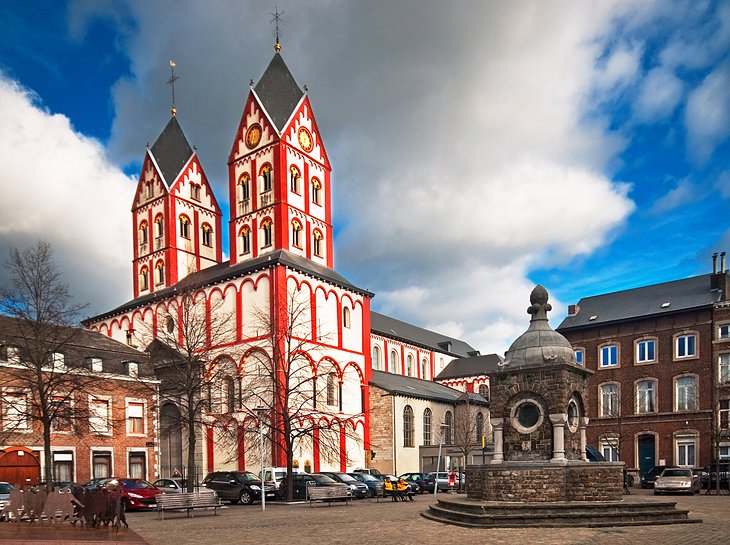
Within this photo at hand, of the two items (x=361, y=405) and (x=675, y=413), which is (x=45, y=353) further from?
(x=675, y=413)

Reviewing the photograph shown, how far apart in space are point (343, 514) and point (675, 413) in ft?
107

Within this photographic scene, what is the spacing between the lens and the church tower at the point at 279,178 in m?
51.2

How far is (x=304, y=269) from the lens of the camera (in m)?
48.0

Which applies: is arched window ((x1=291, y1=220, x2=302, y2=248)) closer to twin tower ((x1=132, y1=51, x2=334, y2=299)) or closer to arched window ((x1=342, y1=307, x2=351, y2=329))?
twin tower ((x1=132, y1=51, x2=334, y2=299))

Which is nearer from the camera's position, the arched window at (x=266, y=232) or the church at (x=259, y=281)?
the church at (x=259, y=281)

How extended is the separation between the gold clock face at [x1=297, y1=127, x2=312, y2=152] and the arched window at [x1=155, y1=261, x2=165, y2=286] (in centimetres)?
1538

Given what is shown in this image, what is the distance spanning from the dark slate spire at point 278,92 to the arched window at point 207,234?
12750mm

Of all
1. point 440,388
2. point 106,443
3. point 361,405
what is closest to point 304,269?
point 361,405

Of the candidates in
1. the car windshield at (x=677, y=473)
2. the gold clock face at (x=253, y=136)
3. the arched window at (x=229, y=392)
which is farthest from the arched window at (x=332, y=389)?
the car windshield at (x=677, y=473)

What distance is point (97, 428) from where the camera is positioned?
35.3 m

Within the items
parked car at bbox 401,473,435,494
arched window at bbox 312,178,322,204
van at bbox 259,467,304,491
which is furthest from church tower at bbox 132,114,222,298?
parked car at bbox 401,473,435,494

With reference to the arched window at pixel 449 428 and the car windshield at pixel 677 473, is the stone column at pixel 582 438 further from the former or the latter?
the arched window at pixel 449 428

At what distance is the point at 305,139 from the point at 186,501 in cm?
3786

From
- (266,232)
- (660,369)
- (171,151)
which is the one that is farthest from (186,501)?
(171,151)
